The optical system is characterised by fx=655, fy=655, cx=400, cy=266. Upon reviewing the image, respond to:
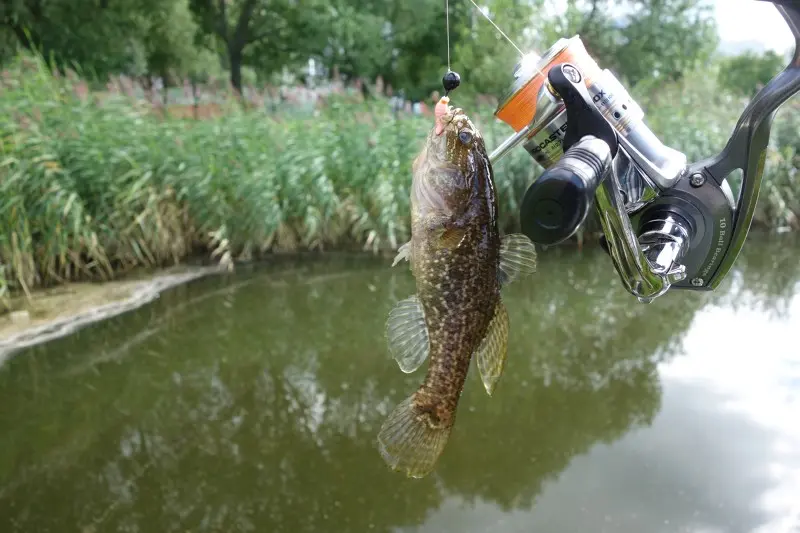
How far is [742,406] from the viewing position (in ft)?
12.1

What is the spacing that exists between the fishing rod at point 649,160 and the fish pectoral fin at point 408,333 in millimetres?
322

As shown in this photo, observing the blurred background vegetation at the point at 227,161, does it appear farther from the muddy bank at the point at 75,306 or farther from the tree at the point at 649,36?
the tree at the point at 649,36

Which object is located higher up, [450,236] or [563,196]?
[563,196]

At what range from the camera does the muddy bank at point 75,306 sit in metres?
4.41

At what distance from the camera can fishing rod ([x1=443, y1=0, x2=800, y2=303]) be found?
3.06ft

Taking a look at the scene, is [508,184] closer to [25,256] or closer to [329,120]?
[329,120]

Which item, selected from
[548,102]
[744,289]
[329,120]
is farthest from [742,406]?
[329,120]

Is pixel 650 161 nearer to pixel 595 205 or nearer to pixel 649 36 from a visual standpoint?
pixel 595 205

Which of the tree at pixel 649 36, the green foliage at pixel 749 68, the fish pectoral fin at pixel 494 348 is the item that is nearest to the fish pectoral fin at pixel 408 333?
the fish pectoral fin at pixel 494 348

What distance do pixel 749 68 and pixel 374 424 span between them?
32.6 m

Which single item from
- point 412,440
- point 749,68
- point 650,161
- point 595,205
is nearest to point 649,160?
point 650,161

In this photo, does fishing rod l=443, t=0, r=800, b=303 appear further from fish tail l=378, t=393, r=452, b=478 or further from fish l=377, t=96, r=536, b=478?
fish tail l=378, t=393, r=452, b=478

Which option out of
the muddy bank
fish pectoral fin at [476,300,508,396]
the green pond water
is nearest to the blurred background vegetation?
the muddy bank

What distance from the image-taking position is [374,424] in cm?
356
